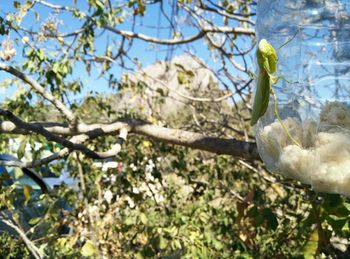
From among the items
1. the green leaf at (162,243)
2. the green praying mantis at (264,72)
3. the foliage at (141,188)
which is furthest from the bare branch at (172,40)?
the green praying mantis at (264,72)

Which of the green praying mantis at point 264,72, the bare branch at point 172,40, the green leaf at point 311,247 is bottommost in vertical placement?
the green leaf at point 311,247

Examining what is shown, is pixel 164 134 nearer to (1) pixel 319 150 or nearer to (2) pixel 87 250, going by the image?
(2) pixel 87 250

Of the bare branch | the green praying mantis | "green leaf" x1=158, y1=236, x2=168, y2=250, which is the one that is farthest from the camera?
the bare branch

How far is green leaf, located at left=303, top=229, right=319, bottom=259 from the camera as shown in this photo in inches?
75.2

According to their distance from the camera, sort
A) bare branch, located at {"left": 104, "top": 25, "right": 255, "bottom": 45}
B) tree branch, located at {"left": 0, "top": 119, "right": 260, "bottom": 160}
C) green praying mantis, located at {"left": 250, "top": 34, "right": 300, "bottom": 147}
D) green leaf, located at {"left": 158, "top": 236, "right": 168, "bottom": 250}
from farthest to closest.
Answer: bare branch, located at {"left": 104, "top": 25, "right": 255, "bottom": 45} → green leaf, located at {"left": 158, "top": 236, "right": 168, "bottom": 250} → tree branch, located at {"left": 0, "top": 119, "right": 260, "bottom": 160} → green praying mantis, located at {"left": 250, "top": 34, "right": 300, "bottom": 147}

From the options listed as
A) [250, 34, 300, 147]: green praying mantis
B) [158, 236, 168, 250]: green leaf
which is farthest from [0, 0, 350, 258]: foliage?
[250, 34, 300, 147]: green praying mantis

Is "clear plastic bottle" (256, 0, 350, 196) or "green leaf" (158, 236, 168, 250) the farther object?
"green leaf" (158, 236, 168, 250)

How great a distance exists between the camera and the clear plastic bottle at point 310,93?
881 millimetres

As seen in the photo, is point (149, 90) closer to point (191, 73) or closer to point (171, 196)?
point (191, 73)

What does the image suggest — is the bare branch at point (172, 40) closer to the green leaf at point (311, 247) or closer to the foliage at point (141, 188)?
the foliage at point (141, 188)

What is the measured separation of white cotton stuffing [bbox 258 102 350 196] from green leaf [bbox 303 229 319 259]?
106cm

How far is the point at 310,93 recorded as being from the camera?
121 centimetres

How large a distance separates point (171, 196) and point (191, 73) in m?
1.07

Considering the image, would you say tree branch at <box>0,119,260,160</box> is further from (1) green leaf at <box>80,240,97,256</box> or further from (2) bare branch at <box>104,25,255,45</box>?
(2) bare branch at <box>104,25,255,45</box>
